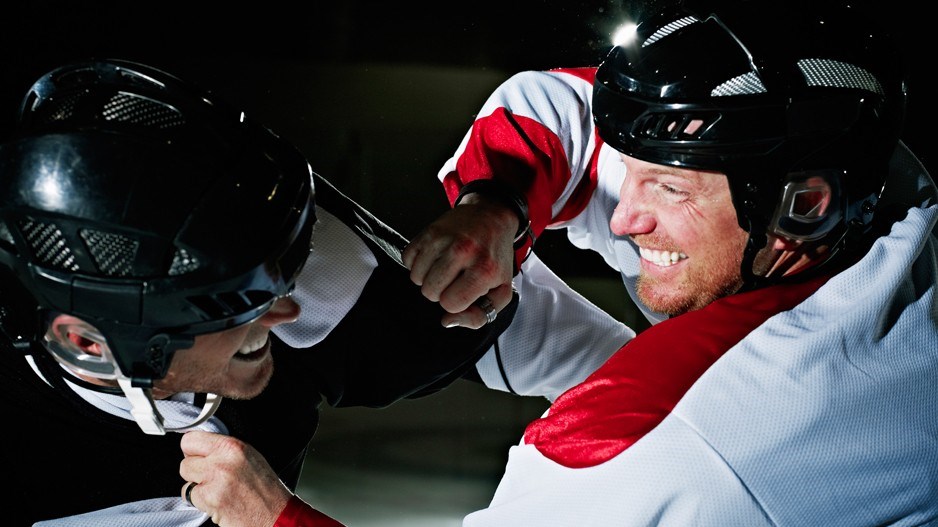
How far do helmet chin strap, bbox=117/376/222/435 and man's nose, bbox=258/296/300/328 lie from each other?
0.38 feet

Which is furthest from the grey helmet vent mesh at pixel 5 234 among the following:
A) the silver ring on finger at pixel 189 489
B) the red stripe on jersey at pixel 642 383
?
the red stripe on jersey at pixel 642 383

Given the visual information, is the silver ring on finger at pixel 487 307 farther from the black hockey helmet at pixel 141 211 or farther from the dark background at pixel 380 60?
the dark background at pixel 380 60

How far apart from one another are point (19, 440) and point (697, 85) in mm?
925

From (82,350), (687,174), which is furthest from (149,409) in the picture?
(687,174)

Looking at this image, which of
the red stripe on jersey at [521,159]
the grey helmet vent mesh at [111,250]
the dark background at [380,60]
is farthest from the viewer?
the dark background at [380,60]

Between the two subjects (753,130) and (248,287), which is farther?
(753,130)

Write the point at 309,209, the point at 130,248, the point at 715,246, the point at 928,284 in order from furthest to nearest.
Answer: the point at 715,246 → the point at 928,284 → the point at 309,209 → the point at 130,248

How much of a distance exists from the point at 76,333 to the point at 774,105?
0.80 m

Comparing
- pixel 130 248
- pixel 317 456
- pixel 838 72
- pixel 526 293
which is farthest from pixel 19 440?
pixel 317 456

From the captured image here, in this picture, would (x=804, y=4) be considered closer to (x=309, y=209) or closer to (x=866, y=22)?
(x=866, y=22)

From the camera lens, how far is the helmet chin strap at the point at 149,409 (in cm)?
95

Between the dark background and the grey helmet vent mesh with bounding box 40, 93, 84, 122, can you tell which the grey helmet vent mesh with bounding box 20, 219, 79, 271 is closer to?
the grey helmet vent mesh with bounding box 40, 93, 84, 122

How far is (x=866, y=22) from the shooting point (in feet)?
3.70

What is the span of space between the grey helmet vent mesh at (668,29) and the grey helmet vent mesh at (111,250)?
66 cm
